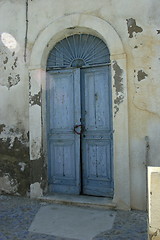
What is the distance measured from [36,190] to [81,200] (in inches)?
33.6

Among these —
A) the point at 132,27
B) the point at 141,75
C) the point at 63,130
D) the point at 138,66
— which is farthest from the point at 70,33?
the point at 63,130

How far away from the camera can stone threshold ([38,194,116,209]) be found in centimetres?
382

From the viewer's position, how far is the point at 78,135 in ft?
14.1

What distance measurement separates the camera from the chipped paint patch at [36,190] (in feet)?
14.1

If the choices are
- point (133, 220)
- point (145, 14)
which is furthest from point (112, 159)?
point (145, 14)

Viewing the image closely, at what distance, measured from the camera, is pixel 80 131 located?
14.1 ft

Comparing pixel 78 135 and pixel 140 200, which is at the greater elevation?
pixel 78 135

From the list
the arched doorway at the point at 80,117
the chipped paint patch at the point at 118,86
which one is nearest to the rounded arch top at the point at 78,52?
the arched doorway at the point at 80,117

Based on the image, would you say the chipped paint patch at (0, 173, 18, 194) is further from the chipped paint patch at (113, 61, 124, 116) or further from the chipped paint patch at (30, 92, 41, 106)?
the chipped paint patch at (113, 61, 124, 116)

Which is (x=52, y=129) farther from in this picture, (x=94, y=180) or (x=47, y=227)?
(x=47, y=227)

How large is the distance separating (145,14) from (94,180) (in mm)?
2819

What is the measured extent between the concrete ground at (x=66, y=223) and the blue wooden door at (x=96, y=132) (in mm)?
531

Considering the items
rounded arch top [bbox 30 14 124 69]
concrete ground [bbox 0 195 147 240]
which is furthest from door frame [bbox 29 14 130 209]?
concrete ground [bbox 0 195 147 240]

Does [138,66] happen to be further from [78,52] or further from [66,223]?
[66,223]
